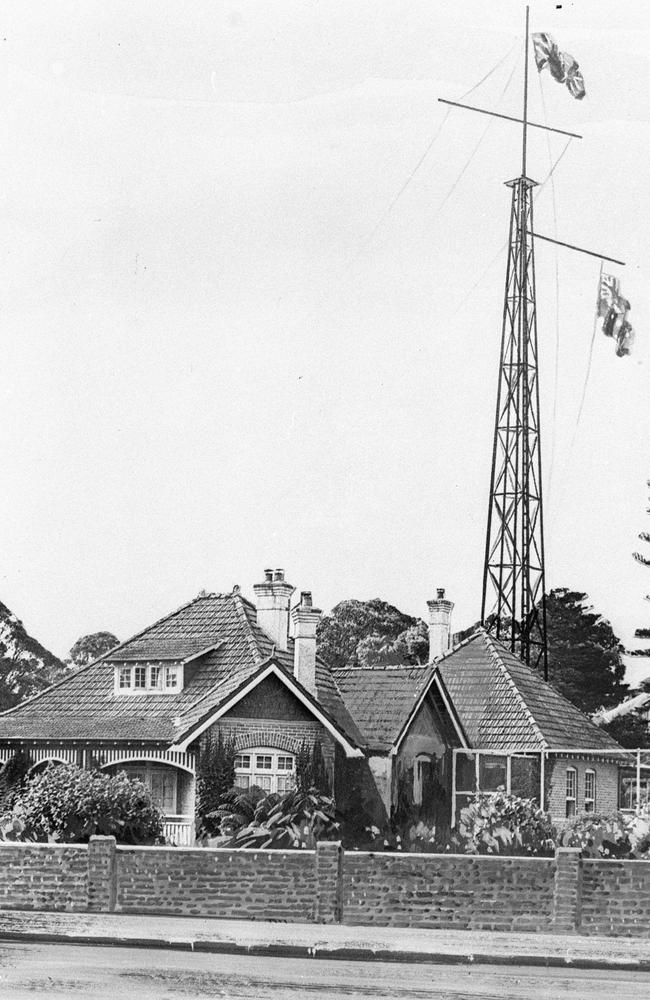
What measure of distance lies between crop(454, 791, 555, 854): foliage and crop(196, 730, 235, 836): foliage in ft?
17.2

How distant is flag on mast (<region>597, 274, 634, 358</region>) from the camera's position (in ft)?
161

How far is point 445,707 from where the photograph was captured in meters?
42.1

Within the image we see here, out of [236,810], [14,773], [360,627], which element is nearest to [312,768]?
[236,810]

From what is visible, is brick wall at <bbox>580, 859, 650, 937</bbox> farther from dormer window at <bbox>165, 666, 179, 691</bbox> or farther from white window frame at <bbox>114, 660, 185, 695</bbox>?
dormer window at <bbox>165, 666, 179, 691</bbox>

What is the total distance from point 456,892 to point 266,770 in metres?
11.9

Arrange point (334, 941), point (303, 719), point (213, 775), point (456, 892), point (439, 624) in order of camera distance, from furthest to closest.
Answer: point (439, 624) < point (303, 719) < point (213, 775) < point (456, 892) < point (334, 941)

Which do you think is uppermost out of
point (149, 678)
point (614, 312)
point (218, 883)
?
point (614, 312)

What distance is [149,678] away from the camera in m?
37.9

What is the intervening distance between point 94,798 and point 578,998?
12.7 m

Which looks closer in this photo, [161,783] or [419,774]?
[161,783]

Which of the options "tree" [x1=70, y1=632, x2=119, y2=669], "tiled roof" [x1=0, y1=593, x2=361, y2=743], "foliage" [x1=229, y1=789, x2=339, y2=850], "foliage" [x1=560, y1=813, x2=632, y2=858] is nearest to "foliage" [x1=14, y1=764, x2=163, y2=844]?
"foliage" [x1=229, y1=789, x2=339, y2=850]

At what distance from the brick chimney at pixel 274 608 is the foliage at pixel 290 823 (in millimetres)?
5326

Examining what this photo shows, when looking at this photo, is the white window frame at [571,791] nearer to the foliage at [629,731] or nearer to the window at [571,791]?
the window at [571,791]

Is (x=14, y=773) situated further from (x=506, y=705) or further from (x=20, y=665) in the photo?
(x=20, y=665)
